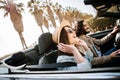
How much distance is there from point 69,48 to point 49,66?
26cm

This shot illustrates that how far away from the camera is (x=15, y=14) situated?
60.7 ft

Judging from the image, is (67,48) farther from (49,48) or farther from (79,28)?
(79,28)

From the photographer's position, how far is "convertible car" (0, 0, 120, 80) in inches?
75.5

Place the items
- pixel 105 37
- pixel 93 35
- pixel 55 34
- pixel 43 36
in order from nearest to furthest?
pixel 55 34, pixel 43 36, pixel 105 37, pixel 93 35

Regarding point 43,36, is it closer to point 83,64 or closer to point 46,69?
point 46,69

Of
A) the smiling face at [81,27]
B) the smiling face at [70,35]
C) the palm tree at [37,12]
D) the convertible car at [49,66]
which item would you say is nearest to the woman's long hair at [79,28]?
the smiling face at [81,27]

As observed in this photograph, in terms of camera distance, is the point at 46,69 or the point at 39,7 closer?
the point at 46,69

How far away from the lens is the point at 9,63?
3.26 m

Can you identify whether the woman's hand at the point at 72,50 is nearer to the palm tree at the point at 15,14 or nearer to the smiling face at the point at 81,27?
the smiling face at the point at 81,27

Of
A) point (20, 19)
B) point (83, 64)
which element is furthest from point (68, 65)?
point (20, 19)

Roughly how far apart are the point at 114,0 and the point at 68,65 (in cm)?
A: 108

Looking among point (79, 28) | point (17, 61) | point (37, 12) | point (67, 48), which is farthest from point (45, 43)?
point (37, 12)

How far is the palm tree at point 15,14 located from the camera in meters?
17.3

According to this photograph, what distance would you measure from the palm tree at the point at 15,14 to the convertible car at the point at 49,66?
13654mm
